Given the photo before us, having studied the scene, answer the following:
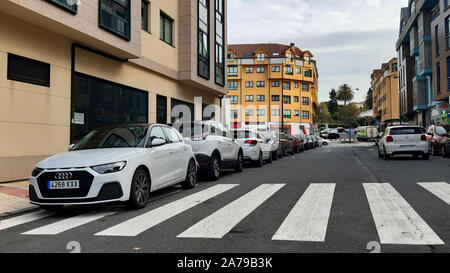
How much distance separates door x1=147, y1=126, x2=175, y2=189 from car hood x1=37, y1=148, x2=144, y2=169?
A: 0.45m

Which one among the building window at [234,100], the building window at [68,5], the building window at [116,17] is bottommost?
the building window at [68,5]

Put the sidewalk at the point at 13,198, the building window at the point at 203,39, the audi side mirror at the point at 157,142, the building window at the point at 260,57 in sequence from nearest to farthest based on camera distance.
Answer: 1. the sidewalk at the point at 13,198
2. the audi side mirror at the point at 157,142
3. the building window at the point at 203,39
4. the building window at the point at 260,57

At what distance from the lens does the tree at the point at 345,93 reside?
350 ft

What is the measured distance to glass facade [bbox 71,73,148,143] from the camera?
1382 cm

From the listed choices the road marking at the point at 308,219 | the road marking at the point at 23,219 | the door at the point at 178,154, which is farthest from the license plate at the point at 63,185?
the road marking at the point at 308,219

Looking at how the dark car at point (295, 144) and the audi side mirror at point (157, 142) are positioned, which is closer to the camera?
the audi side mirror at point (157, 142)

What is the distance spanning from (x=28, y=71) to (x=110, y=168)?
22.9ft

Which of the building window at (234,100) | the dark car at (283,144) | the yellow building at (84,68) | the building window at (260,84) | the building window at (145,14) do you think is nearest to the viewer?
the yellow building at (84,68)

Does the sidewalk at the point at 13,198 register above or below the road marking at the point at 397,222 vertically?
below

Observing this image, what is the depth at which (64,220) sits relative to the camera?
6113 millimetres

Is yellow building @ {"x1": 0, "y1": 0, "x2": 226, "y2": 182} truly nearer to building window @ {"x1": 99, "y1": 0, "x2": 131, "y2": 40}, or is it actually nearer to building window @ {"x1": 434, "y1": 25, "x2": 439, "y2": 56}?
building window @ {"x1": 99, "y1": 0, "x2": 131, "y2": 40}

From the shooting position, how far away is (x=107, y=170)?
6328 millimetres

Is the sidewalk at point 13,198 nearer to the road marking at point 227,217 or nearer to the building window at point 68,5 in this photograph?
the road marking at point 227,217
